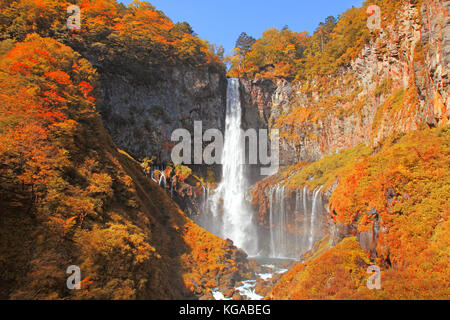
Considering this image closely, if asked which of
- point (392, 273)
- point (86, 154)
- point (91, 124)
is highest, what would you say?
point (91, 124)

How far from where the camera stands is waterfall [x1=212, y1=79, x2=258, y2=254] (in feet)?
99.1

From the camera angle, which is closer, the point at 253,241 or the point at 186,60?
the point at 253,241

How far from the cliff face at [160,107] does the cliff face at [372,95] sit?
5.80m

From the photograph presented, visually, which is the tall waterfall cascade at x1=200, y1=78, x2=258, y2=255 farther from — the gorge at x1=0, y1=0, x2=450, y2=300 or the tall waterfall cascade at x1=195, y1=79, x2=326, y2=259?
the gorge at x1=0, y1=0, x2=450, y2=300

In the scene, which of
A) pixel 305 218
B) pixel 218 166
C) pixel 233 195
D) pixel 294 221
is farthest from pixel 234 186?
pixel 305 218

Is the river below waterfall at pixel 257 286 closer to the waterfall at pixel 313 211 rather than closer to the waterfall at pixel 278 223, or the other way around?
the waterfall at pixel 313 211

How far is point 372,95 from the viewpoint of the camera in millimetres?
24438

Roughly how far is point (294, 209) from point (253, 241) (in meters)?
7.14

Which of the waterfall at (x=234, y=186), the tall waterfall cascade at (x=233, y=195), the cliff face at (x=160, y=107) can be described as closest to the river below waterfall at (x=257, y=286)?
the tall waterfall cascade at (x=233, y=195)

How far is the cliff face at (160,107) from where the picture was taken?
97.0 feet
